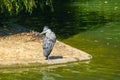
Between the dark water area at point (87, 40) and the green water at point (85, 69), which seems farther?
the dark water area at point (87, 40)

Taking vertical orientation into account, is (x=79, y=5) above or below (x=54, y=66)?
below

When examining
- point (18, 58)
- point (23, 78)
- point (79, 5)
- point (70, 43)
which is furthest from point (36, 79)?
point (79, 5)

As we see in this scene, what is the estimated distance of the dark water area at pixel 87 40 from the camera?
1544cm

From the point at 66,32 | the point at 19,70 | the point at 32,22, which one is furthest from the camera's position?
the point at 32,22

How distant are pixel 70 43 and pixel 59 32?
138 inches

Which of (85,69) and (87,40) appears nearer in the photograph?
(85,69)

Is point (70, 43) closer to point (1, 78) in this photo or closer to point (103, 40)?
point (103, 40)

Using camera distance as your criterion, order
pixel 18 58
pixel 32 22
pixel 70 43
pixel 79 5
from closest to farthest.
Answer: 1. pixel 18 58
2. pixel 70 43
3. pixel 32 22
4. pixel 79 5

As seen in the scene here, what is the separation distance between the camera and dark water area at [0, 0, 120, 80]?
1544 cm

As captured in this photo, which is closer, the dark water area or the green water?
the green water

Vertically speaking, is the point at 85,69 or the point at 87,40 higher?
the point at 85,69

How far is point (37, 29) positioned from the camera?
1019 inches

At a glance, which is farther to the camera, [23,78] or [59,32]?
[59,32]

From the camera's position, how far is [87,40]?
2252cm
